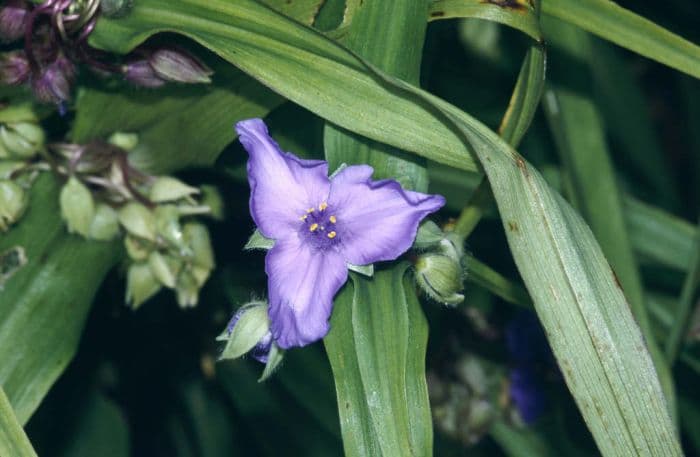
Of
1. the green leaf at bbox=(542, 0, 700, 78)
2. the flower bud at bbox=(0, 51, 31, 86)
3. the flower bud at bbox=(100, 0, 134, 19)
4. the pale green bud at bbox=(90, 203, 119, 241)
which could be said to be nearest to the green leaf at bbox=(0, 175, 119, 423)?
the pale green bud at bbox=(90, 203, 119, 241)

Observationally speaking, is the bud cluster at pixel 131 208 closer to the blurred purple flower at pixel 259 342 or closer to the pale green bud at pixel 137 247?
the pale green bud at pixel 137 247

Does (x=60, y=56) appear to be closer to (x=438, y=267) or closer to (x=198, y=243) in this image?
(x=198, y=243)

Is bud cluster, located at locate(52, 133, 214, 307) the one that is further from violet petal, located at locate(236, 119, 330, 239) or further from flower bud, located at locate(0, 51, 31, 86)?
violet petal, located at locate(236, 119, 330, 239)

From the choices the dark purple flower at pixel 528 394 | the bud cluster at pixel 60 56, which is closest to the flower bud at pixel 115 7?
the bud cluster at pixel 60 56

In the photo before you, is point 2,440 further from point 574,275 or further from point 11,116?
point 574,275

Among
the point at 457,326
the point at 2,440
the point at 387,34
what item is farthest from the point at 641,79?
the point at 2,440

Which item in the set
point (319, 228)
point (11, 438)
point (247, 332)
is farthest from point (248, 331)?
point (11, 438)
